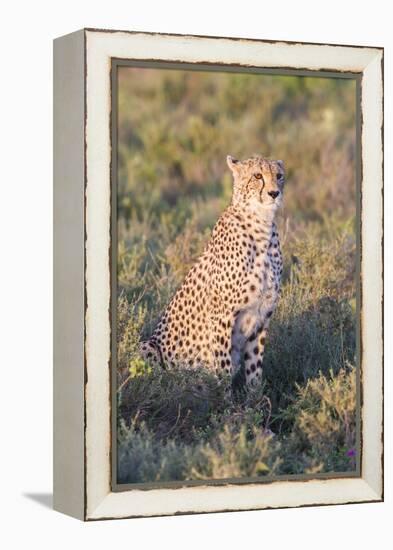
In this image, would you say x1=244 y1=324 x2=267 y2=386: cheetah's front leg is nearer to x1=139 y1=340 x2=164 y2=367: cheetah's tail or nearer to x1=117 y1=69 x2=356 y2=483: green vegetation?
x1=117 y1=69 x2=356 y2=483: green vegetation

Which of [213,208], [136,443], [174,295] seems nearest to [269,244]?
[174,295]

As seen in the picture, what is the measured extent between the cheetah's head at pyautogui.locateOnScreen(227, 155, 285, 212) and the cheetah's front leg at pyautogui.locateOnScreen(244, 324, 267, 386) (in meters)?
0.51

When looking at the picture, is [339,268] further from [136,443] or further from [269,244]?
[136,443]

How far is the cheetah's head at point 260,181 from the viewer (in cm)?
662

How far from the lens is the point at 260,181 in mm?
Result: 6621

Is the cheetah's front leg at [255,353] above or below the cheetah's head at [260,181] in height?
below

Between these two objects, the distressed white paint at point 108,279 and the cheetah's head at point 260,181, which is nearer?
the distressed white paint at point 108,279

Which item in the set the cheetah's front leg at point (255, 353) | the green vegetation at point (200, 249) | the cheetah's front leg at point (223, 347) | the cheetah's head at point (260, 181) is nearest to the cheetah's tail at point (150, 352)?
the green vegetation at point (200, 249)

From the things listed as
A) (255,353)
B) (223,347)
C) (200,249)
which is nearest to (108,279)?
(223,347)

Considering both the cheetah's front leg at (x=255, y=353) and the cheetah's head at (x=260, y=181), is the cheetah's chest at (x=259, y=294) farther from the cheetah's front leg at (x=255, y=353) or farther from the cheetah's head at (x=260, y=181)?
the cheetah's head at (x=260, y=181)

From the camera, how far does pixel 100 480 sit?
5859 millimetres

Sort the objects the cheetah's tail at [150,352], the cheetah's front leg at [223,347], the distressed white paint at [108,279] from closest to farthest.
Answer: the distressed white paint at [108,279]
the cheetah's front leg at [223,347]
the cheetah's tail at [150,352]

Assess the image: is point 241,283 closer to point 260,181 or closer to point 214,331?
point 214,331

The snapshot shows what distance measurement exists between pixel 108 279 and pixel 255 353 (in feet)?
3.32
